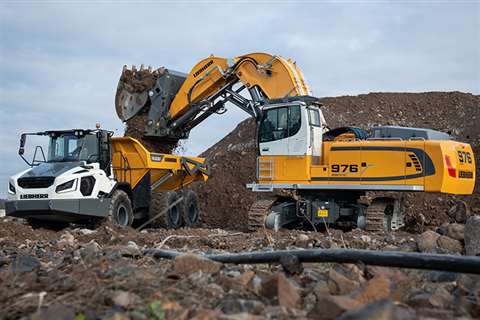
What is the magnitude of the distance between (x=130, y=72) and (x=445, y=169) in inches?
335

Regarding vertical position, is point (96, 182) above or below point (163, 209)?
above

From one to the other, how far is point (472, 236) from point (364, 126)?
2295cm

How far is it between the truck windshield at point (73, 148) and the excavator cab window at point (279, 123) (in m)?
3.93

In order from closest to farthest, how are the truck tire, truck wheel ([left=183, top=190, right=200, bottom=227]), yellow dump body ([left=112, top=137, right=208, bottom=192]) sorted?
yellow dump body ([left=112, top=137, right=208, bottom=192])
the truck tire
truck wheel ([left=183, top=190, right=200, bottom=227])

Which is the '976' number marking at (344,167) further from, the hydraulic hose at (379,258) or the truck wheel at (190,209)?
the hydraulic hose at (379,258)

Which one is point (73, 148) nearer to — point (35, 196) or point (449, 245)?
point (35, 196)

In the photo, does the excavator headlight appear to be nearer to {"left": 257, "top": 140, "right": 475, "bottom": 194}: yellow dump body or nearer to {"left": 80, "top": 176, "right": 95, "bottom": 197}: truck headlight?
{"left": 80, "top": 176, "right": 95, "bottom": 197}: truck headlight

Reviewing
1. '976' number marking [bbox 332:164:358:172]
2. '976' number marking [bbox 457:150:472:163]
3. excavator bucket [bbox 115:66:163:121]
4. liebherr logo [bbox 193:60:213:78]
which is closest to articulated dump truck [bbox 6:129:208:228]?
excavator bucket [bbox 115:66:163:121]

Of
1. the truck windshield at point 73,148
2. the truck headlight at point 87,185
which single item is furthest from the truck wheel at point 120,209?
the truck windshield at point 73,148

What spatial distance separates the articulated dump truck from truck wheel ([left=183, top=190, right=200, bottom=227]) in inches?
1.2

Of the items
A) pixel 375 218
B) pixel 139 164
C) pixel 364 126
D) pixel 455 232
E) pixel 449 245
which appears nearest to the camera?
pixel 449 245

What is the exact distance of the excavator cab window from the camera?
43.4 ft

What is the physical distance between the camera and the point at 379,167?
12.9 metres

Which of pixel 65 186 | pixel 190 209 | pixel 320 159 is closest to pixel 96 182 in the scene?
pixel 65 186
